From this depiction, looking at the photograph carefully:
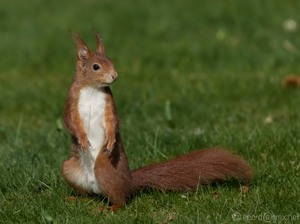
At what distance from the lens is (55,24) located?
9609 mm

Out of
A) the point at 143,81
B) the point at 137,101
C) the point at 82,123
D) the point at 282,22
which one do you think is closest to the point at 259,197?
the point at 82,123

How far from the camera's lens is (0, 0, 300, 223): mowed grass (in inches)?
160

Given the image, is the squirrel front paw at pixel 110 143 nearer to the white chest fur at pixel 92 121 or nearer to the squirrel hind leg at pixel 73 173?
the white chest fur at pixel 92 121

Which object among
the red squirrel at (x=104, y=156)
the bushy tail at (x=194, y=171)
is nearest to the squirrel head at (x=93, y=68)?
the red squirrel at (x=104, y=156)

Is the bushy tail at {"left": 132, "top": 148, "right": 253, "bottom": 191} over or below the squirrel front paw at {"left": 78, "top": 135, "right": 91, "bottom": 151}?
below

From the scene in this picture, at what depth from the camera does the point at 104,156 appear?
4020 mm

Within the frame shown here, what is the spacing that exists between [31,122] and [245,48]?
2.89 metres

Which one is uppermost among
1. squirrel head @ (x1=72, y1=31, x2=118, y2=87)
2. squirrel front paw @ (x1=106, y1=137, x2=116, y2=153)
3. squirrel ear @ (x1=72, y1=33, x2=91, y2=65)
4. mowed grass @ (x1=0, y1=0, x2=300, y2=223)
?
squirrel ear @ (x1=72, y1=33, x2=91, y2=65)

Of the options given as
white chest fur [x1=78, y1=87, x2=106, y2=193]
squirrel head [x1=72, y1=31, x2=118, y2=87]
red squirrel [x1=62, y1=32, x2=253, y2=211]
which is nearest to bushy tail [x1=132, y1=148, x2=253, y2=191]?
red squirrel [x1=62, y1=32, x2=253, y2=211]

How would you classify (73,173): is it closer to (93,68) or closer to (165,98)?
(93,68)

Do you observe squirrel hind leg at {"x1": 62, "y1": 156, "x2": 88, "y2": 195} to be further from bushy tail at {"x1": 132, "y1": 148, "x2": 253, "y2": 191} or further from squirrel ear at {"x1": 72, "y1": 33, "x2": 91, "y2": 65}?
squirrel ear at {"x1": 72, "y1": 33, "x2": 91, "y2": 65}

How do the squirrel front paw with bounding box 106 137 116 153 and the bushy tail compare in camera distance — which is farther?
the bushy tail

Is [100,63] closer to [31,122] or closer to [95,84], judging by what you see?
[95,84]

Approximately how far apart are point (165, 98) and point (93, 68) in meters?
3.36
